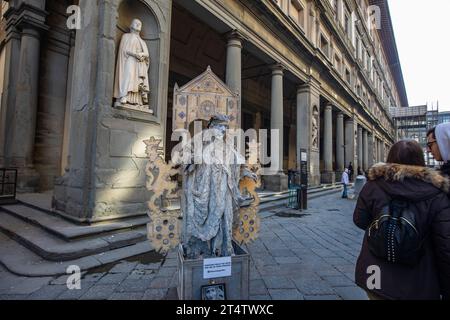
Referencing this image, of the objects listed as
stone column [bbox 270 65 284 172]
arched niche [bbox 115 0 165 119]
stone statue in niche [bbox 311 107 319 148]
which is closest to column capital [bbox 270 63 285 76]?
stone column [bbox 270 65 284 172]

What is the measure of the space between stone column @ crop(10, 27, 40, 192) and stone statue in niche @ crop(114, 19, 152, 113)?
4684 millimetres

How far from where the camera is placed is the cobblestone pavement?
9.43 feet

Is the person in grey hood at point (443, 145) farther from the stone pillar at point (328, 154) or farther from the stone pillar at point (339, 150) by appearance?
the stone pillar at point (339, 150)

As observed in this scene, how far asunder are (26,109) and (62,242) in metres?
6.07

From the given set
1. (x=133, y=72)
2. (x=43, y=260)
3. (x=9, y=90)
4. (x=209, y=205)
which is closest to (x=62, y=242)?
(x=43, y=260)

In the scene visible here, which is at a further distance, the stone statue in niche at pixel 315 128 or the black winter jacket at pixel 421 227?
the stone statue in niche at pixel 315 128

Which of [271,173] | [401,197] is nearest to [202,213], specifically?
[401,197]

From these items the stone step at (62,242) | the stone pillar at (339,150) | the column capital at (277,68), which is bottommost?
the stone step at (62,242)

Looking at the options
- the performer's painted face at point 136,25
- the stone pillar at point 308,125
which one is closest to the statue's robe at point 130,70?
the performer's painted face at point 136,25

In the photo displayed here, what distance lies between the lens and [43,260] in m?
3.61

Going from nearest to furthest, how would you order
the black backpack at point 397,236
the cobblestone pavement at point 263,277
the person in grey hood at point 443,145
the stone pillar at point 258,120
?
the black backpack at point 397,236 → the person in grey hood at point 443,145 → the cobblestone pavement at point 263,277 → the stone pillar at point 258,120

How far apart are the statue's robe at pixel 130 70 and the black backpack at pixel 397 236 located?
4.90 metres

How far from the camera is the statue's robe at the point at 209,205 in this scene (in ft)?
8.23

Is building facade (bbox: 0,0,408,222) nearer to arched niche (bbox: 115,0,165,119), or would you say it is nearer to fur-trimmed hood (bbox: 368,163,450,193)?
arched niche (bbox: 115,0,165,119)
